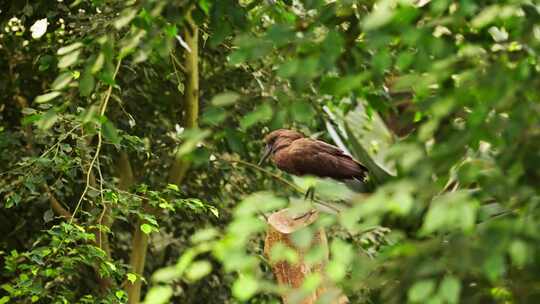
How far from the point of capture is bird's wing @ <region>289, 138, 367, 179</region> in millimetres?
4141

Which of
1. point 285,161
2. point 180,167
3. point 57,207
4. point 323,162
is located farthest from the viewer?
point 180,167

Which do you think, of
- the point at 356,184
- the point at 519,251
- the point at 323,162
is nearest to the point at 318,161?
the point at 323,162

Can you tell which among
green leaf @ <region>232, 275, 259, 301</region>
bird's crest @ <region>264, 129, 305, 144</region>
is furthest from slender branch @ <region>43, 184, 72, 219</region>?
green leaf @ <region>232, 275, 259, 301</region>

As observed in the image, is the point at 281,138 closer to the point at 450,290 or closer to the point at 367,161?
the point at 367,161

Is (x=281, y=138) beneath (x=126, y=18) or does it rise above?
beneath

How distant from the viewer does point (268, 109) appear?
6.81 ft

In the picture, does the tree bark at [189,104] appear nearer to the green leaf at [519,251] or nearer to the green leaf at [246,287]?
the green leaf at [246,287]

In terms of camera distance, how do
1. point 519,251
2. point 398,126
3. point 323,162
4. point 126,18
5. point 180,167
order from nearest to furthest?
point 519,251
point 126,18
point 398,126
point 323,162
point 180,167

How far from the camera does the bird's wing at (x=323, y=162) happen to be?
4141 millimetres

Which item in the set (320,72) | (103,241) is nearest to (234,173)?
(103,241)

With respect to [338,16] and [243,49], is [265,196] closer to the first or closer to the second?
[243,49]

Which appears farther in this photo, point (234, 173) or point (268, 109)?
point (234, 173)

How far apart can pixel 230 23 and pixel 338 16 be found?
1.00ft

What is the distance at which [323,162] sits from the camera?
4.13m
